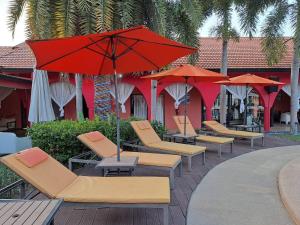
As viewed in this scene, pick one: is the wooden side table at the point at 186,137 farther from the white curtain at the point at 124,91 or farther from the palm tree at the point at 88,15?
the white curtain at the point at 124,91

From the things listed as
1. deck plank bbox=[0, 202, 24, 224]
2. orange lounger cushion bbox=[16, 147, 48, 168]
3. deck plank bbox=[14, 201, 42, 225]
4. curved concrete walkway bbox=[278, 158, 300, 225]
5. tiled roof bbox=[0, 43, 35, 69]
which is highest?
tiled roof bbox=[0, 43, 35, 69]

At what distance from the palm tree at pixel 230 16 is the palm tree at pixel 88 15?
3570 mm

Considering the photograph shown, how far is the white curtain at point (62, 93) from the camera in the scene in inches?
668

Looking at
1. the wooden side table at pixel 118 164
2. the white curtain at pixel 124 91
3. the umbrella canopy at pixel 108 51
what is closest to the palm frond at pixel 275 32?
the white curtain at pixel 124 91

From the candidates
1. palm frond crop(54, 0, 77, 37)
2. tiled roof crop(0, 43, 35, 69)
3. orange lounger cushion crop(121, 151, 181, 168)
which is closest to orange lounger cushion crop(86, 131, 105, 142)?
orange lounger cushion crop(121, 151, 181, 168)

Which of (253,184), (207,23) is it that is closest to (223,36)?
(207,23)

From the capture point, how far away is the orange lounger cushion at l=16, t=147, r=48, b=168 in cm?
429

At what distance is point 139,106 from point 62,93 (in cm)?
414

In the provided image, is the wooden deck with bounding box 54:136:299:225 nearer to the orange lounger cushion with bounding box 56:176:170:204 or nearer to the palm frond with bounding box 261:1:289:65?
the orange lounger cushion with bounding box 56:176:170:204

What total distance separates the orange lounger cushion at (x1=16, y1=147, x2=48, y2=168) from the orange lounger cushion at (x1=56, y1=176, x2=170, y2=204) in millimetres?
545

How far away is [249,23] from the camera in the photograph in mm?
15453

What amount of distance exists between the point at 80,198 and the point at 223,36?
41.4ft

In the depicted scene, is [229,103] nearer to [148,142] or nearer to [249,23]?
[249,23]

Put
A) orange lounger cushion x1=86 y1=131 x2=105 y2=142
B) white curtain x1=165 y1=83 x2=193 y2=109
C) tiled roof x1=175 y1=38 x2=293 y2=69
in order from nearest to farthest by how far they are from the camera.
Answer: orange lounger cushion x1=86 y1=131 x2=105 y2=142 < white curtain x1=165 y1=83 x2=193 y2=109 < tiled roof x1=175 y1=38 x2=293 y2=69
